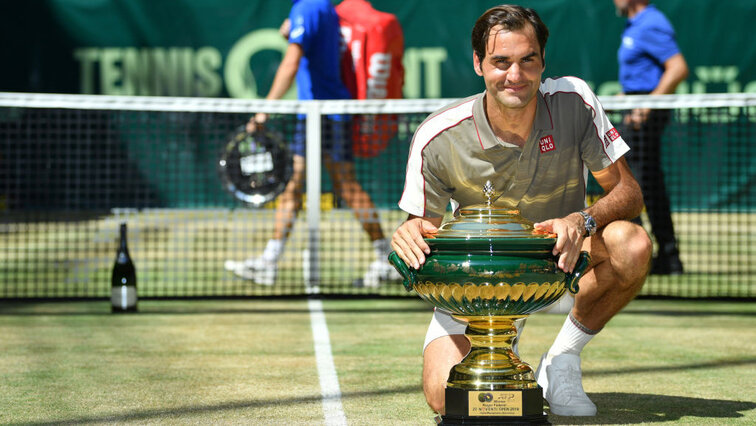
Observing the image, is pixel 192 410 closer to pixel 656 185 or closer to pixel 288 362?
pixel 288 362

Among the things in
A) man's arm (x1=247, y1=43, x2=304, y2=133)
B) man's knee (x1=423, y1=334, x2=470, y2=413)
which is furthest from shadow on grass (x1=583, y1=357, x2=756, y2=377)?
man's arm (x1=247, y1=43, x2=304, y2=133)

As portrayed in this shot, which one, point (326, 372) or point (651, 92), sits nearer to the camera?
point (326, 372)

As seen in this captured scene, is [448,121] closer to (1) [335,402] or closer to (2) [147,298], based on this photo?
(1) [335,402]

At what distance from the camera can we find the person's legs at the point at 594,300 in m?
3.46

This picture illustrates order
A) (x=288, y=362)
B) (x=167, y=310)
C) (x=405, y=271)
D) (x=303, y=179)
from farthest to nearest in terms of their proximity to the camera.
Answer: (x=303, y=179) → (x=167, y=310) → (x=288, y=362) → (x=405, y=271)

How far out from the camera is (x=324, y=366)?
174 inches

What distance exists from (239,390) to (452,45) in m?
10.6

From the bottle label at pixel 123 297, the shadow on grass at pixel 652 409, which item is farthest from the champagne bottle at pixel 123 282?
the shadow on grass at pixel 652 409

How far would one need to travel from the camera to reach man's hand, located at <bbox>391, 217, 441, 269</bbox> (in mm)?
2955

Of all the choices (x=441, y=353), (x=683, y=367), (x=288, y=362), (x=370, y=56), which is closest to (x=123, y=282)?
(x=288, y=362)

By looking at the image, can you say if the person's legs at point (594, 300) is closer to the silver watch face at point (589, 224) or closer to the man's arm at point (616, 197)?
the man's arm at point (616, 197)

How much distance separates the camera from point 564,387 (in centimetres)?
347

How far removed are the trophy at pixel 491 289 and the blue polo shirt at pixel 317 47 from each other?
4.49m

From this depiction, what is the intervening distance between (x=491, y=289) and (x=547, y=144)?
728 mm
